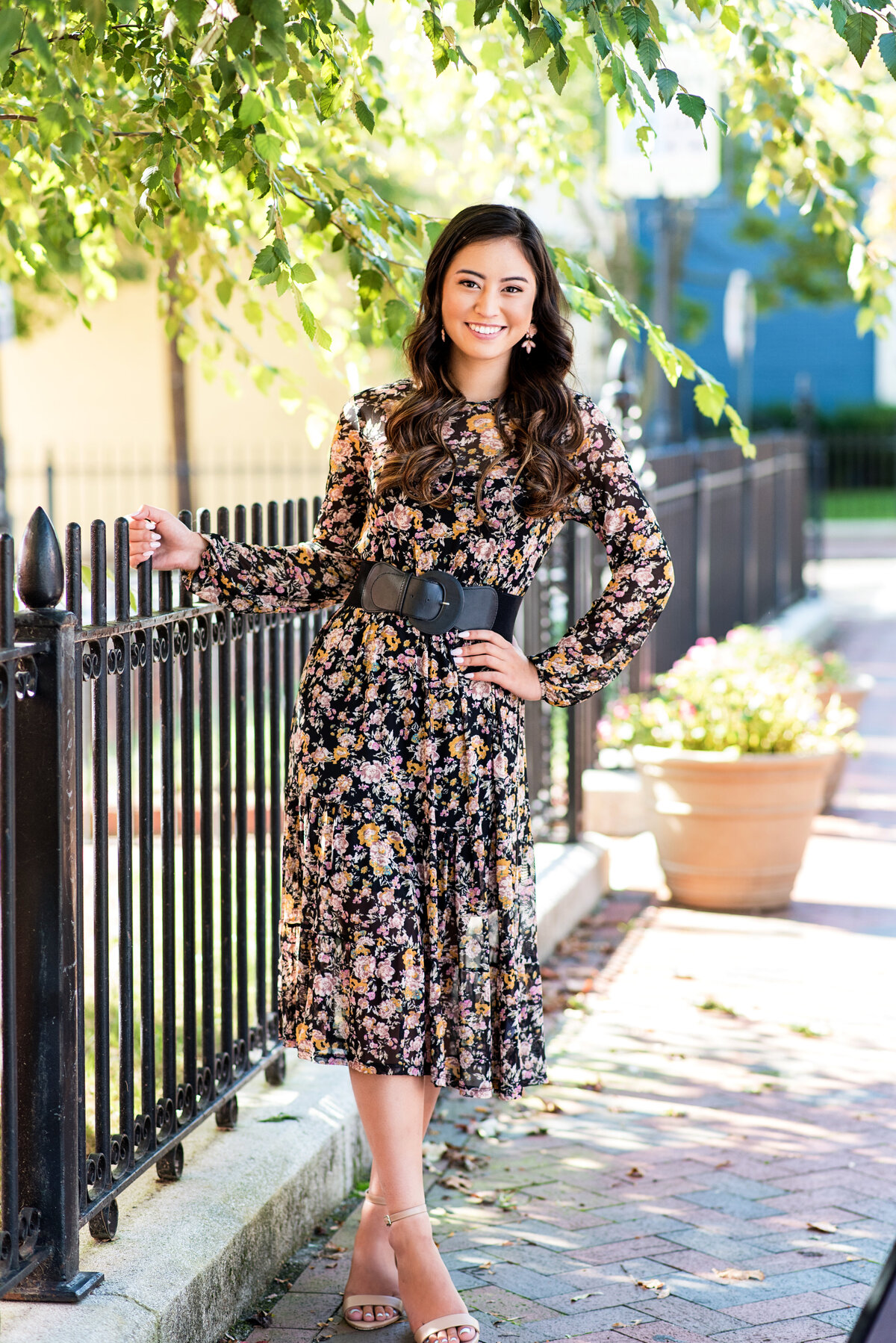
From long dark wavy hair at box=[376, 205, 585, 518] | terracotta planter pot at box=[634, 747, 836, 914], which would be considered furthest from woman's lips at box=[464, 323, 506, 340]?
terracotta planter pot at box=[634, 747, 836, 914]

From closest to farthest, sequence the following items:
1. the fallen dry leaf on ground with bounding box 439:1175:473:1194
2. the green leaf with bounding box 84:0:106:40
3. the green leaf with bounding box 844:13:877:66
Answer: the green leaf with bounding box 84:0:106:40 → the green leaf with bounding box 844:13:877:66 → the fallen dry leaf on ground with bounding box 439:1175:473:1194

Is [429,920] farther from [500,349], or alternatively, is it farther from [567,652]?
[500,349]

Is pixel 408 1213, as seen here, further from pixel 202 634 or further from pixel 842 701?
pixel 842 701

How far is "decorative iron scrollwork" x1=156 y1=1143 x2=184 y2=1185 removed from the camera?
326 cm

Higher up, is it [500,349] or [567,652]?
[500,349]

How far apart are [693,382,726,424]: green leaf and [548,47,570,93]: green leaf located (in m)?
1.37

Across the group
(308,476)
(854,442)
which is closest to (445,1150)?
(308,476)

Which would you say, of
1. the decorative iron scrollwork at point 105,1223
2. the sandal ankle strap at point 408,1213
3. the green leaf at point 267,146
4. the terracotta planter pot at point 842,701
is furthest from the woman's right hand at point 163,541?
the terracotta planter pot at point 842,701

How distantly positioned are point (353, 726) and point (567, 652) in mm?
460

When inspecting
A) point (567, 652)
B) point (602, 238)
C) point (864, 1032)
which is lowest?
point (864, 1032)

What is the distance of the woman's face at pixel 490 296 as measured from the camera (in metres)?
3.00

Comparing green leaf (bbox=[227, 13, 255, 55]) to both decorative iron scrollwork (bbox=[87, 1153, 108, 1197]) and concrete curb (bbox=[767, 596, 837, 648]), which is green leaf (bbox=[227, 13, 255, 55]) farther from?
concrete curb (bbox=[767, 596, 837, 648])

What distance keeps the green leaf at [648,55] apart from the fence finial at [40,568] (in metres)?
1.29

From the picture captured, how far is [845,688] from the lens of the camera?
331 inches
